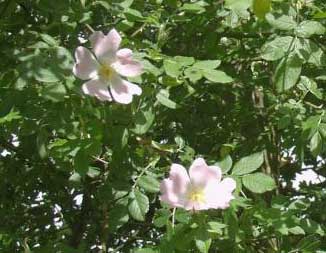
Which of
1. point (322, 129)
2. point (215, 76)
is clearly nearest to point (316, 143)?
point (322, 129)

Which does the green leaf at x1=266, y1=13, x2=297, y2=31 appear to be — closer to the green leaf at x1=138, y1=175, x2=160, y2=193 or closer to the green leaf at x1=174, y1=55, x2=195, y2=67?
the green leaf at x1=174, y1=55, x2=195, y2=67

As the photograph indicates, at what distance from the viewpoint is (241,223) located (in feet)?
5.29

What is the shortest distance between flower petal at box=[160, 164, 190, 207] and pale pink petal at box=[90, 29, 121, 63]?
0.28 meters

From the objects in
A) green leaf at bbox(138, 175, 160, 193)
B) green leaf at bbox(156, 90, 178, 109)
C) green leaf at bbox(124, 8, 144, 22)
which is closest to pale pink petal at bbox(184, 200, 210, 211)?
green leaf at bbox(138, 175, 160, 193)

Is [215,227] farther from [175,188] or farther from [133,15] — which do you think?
[133,15]

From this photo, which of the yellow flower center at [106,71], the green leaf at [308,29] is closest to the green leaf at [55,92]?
the yellow flower center at [106,71]

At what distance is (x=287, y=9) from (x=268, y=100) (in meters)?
0.70

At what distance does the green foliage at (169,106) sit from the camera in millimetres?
1501

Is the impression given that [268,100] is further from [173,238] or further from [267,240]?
[173,238]

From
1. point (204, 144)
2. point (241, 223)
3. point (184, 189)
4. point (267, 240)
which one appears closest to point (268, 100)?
point (204, 144)

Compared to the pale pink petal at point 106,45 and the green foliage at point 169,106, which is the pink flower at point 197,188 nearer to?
the green foliage at point 169,106

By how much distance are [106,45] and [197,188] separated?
0.37 meters

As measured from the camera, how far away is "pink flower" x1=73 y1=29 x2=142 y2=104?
1.44m

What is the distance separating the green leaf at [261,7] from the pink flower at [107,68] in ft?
1.03
